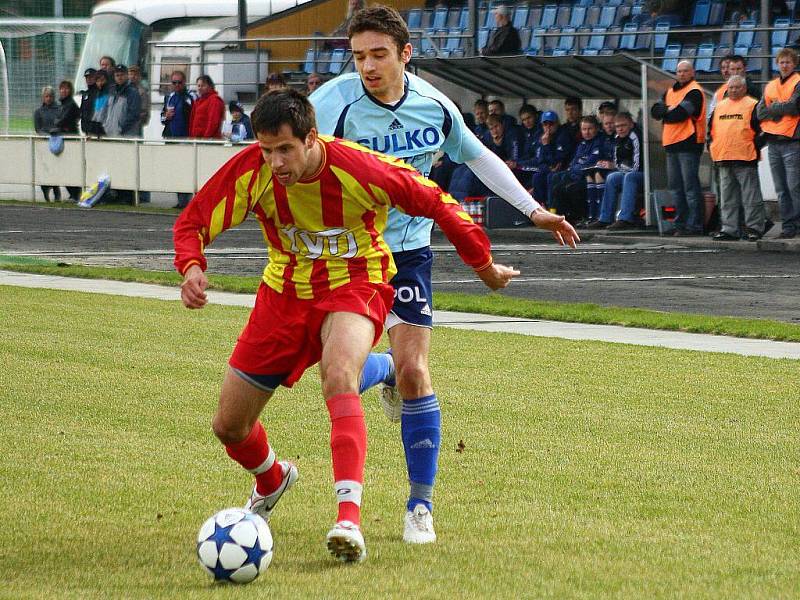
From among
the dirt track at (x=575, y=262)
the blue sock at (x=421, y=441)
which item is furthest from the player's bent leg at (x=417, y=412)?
the dirt track at (x=575, y=262)

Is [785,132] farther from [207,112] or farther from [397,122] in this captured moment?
[397,122]

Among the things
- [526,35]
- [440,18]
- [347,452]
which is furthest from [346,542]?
[440,18]

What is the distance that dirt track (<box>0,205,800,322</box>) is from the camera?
47.1 feet

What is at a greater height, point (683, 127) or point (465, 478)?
point (683, 127)

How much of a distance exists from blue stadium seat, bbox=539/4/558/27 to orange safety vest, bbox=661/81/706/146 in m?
10.3

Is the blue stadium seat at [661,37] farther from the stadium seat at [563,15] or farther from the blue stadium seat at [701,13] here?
the stadium seat at [563,15]

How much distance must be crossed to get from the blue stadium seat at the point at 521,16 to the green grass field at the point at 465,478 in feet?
67.1

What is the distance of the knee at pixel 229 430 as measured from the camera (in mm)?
5445

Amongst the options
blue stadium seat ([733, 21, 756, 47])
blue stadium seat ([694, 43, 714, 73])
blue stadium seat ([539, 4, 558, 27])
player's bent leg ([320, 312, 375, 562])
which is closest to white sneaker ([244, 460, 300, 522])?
player's bent leg ([320, 312, 375, 562])

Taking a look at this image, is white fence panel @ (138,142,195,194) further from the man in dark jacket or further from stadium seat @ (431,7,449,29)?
stadium seat @ (431,7,449,29)

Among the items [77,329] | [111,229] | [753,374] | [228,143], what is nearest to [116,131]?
[228,143]

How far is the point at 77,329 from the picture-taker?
11680 millimetres

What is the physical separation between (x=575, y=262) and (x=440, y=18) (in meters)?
15.3

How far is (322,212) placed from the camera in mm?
5418
